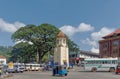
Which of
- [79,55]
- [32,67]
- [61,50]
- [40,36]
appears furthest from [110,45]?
[79,55]

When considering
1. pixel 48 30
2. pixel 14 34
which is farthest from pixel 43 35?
pixel 14 34

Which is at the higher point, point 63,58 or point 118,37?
point 118,37

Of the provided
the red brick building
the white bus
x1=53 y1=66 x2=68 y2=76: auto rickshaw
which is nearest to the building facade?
the red brick building

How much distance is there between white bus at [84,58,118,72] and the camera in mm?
61753

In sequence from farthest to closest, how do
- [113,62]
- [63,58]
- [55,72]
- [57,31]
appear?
[57,31] → [63,58] → [113,62] → [55,72]

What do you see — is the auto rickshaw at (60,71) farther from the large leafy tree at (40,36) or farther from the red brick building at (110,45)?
the red brick building at (110,45)

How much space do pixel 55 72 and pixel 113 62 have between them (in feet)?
64.5

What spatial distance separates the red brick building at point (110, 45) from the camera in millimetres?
100812

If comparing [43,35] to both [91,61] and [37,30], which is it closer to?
[37,30]

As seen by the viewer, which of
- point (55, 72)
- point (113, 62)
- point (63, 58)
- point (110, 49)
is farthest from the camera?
point (110, 49)

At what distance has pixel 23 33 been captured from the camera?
95375 millimetres

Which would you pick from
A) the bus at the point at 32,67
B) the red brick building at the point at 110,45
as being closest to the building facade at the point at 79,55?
the red brick building at the point at 110,45

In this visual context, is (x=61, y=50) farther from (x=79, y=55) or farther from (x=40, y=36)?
(x=79, y=55)

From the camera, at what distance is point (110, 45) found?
4156 inches
